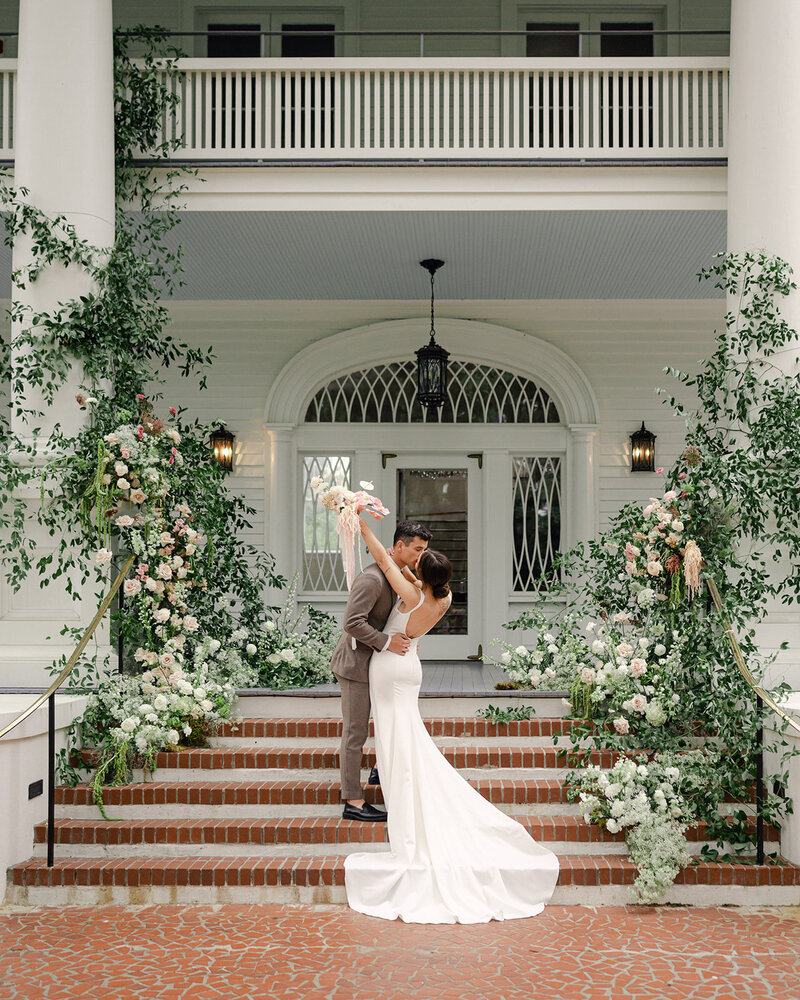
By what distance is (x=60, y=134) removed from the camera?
20.9 ft

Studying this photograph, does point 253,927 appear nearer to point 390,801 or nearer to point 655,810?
point 390,801

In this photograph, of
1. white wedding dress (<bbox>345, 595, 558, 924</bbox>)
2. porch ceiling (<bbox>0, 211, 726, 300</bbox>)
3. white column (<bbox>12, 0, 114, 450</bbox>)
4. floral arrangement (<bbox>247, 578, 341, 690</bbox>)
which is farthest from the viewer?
porch ceiling (<bbox>0, 211, 726, 300</bbox>)

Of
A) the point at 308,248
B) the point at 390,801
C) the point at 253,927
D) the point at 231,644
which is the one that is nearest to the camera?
the point at 253,927

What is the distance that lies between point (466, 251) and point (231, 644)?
3.87 metres

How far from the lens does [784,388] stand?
589cm

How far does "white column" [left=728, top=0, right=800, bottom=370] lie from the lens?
241 inches

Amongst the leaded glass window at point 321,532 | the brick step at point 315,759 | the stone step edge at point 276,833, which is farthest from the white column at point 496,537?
the stone step edge at point 276,833

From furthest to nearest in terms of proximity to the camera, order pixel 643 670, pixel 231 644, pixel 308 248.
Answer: pixel 308 248, pixel 231 644, pixel 643 670

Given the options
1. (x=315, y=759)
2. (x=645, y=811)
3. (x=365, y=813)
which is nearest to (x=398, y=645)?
(x=365, y=813)

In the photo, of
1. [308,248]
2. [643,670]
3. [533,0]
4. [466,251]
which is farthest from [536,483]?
[533,0]

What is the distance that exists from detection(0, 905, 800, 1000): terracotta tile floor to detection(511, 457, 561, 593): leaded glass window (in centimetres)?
501

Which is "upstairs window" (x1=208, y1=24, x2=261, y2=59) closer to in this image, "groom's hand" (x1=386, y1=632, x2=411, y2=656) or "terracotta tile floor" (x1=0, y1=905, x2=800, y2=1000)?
"groom's hand" (x1=386, y1=632, x2=411, y2=656)

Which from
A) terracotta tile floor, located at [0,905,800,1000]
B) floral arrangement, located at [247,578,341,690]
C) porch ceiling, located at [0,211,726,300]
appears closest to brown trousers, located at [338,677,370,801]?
terracotta tile floor, located at [0,905,800,1000]

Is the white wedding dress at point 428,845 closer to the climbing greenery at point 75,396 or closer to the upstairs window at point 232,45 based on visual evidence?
the climbing greenery at point 75,396
